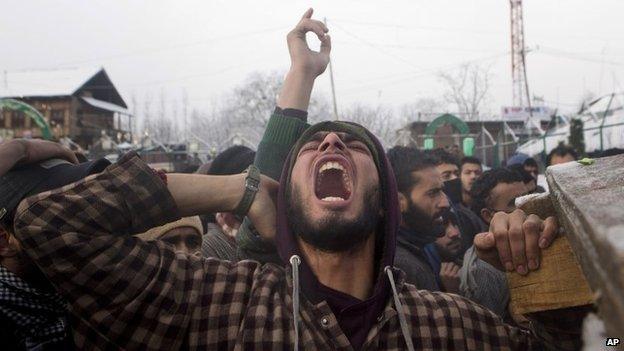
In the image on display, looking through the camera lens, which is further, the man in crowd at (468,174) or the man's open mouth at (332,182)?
the man in crowd at (468,174)

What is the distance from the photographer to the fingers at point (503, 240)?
55.3 inches

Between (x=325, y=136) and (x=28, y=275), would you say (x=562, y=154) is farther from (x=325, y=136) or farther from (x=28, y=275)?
(x=28, y=275)

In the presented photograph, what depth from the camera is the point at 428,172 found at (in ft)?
11.3

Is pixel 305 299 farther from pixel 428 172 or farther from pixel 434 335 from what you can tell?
pixel 428 172

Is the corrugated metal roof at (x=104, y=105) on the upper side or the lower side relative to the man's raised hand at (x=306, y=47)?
upper

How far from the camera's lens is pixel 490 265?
264 centimetres

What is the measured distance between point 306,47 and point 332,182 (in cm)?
64

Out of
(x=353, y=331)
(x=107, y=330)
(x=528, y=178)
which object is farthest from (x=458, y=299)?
(x=528, y=178)

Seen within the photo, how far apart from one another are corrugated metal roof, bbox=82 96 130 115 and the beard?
125 ft

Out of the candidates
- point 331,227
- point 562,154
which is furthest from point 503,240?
point 562,154

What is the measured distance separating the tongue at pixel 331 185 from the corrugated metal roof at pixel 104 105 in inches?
1492

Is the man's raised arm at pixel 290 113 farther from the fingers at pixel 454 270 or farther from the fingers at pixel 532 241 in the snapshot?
the fingers at pixel 454 270

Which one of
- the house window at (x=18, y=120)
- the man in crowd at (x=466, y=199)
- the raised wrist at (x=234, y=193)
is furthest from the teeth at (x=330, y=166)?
the house window at (x=18, y=120)

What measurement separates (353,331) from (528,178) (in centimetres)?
440
